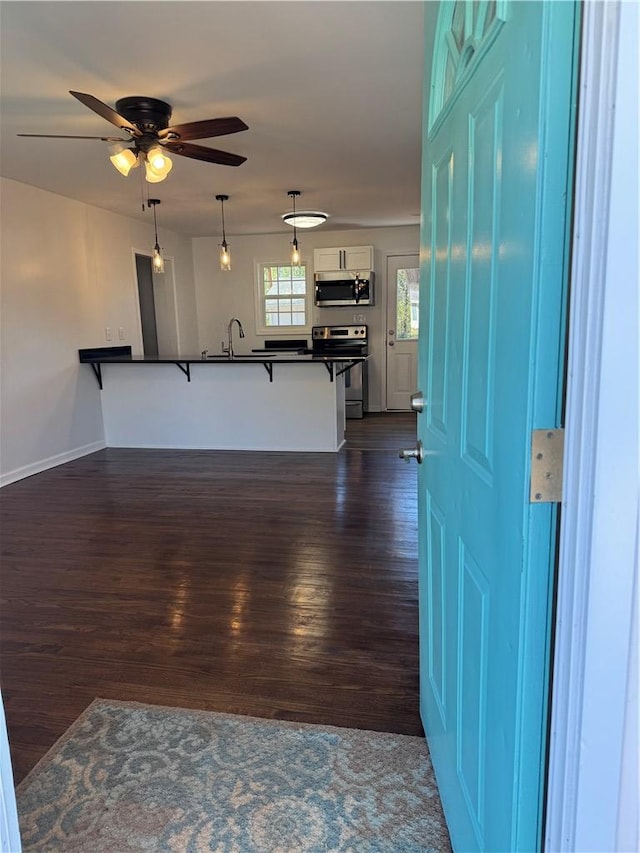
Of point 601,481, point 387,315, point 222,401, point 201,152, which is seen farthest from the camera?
point 387,315

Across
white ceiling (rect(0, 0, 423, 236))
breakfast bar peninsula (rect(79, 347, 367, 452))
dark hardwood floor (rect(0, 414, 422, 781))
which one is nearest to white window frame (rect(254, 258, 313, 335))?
breakfast bar peninsula (rect(79, 347, 367, 452))

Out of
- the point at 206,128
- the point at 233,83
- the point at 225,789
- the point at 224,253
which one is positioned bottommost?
the point at 225,789

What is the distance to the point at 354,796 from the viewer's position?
1470 mm

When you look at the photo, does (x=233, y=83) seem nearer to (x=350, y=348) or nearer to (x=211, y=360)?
(x=211, y=360)

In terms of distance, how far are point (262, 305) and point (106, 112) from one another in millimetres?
5110

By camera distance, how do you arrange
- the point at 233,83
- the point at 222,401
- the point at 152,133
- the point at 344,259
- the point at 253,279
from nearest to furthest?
the point at 233,83 < the point at 152,133 < the point at 222,401 < the point at 344,259 < the point at 253,279

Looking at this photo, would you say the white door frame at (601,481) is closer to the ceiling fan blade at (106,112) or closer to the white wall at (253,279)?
the ceiling fan blade at (106,112)

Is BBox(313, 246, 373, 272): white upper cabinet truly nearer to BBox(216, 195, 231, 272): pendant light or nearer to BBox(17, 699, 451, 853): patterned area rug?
BBox(216, 195, 231, 272): pendant light

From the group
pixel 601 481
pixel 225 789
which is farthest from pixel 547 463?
pixel 225 789

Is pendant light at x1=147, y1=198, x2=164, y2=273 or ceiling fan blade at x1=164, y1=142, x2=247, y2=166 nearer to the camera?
ceiling fan blade at x1=164, y1=142, x2=247, y2=166

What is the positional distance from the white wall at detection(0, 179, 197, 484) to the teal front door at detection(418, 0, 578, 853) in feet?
14.0

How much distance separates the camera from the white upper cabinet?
23.4 feet

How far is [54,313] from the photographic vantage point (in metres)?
4.99

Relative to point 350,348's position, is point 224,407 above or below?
below
